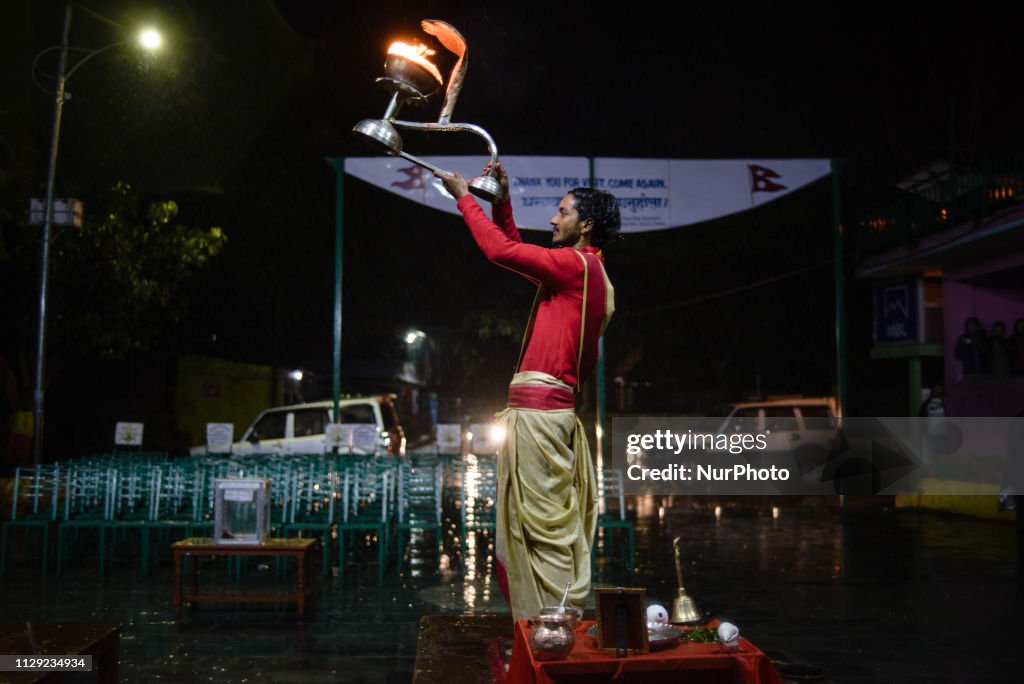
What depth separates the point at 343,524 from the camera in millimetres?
7543

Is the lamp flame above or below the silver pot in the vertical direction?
above

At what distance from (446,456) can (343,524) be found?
2.37 meters

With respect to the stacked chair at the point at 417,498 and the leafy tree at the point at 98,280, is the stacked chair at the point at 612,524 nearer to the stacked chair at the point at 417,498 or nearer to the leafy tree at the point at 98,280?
the stacked chair at the point at 417,498

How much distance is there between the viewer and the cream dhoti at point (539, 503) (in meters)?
3.21

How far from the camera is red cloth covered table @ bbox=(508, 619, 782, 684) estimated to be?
2.70m

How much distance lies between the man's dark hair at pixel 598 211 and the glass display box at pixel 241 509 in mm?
3712

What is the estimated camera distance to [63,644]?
3.26 meters

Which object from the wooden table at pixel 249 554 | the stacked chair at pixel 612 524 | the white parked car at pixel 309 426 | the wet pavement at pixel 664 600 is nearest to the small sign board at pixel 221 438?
the white parked car at pixel 309 426

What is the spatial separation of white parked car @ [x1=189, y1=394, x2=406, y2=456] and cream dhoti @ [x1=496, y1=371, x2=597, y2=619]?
883 centimetres

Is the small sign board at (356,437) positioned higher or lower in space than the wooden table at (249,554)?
higher

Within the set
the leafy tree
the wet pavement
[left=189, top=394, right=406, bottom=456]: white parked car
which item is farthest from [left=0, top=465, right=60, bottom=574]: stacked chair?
[left=189, top=394, right=406, bottom=456]: white parked car

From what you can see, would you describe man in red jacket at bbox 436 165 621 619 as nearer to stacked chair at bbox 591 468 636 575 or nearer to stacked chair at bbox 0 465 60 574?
stacked chair at bbox 591 468 636 575

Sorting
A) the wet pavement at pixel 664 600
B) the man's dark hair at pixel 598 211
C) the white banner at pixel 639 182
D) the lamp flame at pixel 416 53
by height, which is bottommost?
the wet pavement at pixel 664 600

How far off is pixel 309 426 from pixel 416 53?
1034 centimetres
